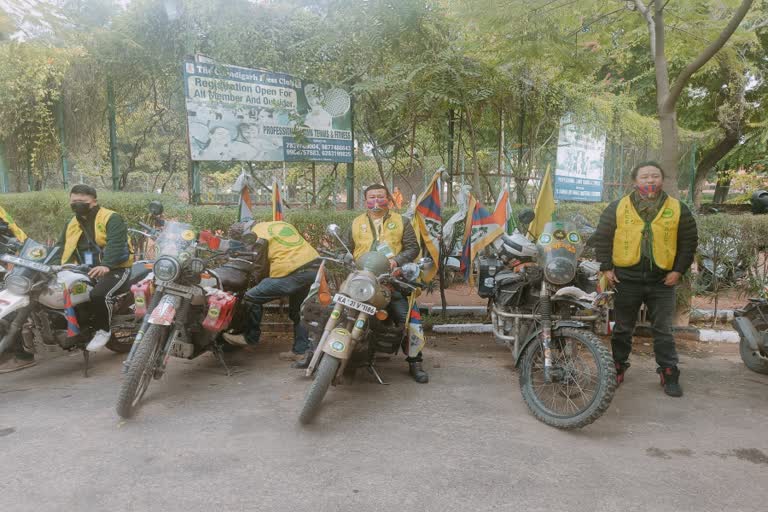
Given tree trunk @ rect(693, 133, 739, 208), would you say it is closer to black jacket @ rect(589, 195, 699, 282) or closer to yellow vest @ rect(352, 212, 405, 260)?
black jacket @ rect(589, 195, 699, 282)

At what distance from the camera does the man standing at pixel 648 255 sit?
394cm

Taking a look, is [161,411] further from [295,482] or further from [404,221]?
[404,221]

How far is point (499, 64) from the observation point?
22.1ft

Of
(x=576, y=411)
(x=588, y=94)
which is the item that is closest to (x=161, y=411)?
(x=576, y=411)

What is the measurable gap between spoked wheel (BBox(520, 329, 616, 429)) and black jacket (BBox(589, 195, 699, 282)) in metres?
0.92

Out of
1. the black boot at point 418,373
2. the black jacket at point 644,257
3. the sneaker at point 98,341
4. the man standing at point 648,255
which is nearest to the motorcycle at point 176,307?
the sneaker at point 98,341

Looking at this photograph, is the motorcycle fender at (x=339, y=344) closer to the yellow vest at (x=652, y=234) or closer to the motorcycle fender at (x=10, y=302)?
the yellow vest at (x=652, y=234)

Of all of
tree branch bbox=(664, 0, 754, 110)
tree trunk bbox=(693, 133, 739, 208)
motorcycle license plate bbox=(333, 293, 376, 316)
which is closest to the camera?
motorcycle license plate bbox=(333, 293, 376, 316)

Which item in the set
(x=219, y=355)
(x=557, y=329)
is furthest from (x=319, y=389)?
(x=557, y=329)

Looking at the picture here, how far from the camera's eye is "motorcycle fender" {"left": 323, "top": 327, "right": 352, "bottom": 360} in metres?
3.46

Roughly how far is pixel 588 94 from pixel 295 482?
29.0ft

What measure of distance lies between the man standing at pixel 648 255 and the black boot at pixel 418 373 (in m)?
1.54

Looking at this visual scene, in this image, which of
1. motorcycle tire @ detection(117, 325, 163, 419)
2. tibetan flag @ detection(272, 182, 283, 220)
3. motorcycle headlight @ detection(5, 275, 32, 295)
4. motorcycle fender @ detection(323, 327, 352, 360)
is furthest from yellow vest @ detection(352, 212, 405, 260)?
motorcycle headlight @ detection(5, 275, 32, 295)

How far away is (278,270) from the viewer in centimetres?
466
